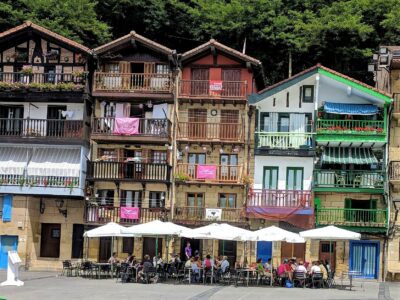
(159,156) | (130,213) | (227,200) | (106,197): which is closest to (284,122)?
(227,200)

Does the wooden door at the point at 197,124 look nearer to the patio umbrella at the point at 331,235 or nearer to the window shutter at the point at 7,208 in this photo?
the window shutter at the point at 7,208

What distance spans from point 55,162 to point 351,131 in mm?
16324

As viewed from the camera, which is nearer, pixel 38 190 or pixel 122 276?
pixel 122 276

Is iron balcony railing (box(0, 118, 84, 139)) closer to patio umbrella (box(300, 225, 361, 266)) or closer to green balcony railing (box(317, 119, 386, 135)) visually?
green balcony railing (box(317, 119, 386, 135))

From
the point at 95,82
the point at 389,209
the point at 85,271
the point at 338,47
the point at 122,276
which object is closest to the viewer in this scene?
the point at 122,276

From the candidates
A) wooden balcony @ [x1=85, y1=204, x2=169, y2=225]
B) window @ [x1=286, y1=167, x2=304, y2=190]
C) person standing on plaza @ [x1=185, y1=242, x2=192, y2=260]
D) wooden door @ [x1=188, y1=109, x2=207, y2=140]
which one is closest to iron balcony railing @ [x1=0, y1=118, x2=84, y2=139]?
wooden balcony @ [x1=85, y1=204, x2=169, y2=225]

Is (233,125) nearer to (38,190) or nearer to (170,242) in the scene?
(170,242)

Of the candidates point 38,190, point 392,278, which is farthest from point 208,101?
point 392,278

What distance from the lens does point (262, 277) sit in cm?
3247

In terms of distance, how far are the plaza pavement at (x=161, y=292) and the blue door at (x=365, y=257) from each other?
20.6ft

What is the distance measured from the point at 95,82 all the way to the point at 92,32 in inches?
392

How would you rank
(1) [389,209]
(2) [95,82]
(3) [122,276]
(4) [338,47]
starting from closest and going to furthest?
(3) [122,276]
(1) [389,209]
(2) [95,82]
(4) [338,47]

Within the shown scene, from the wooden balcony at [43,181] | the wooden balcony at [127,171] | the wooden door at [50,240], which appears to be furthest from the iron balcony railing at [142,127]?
the wooden door at [50,240]

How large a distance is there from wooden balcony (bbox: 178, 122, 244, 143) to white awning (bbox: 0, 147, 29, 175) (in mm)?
8850
